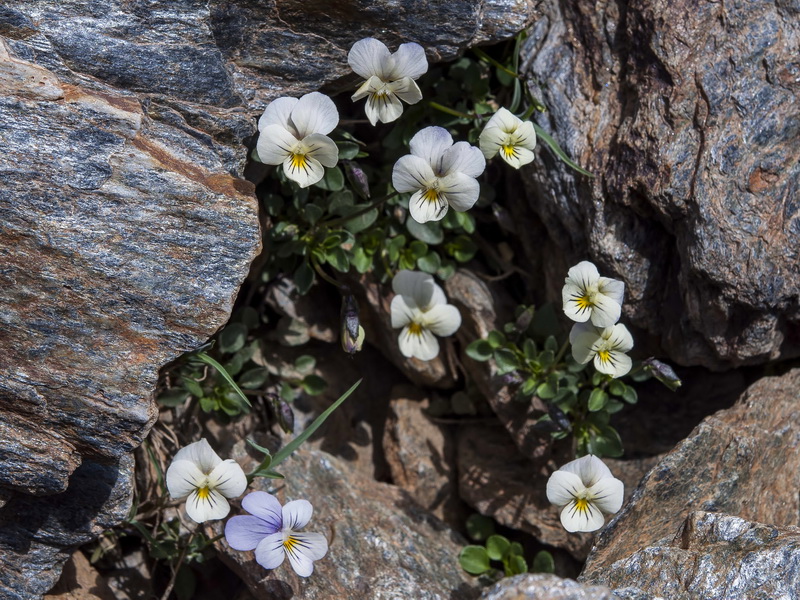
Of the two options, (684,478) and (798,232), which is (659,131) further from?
(684,478)

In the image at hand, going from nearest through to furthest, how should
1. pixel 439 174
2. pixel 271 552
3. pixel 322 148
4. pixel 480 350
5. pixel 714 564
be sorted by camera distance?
pixel 714 564, pixel 271 552, pixel 322 148, pixel 439 174, pixel 480 350

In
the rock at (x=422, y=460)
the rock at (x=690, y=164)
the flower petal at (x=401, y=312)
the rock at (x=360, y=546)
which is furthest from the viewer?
the rock at (x=422, y=460)

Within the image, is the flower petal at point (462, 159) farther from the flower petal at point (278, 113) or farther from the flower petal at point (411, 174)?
the flower petal at point (278, 113)

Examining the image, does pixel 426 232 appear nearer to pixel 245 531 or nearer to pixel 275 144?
pixel 275 144

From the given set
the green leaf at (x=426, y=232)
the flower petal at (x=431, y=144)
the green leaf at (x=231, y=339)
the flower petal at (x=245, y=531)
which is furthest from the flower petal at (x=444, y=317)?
the flower petal at (x=245, y=531)

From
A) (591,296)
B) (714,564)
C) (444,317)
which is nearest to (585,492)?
(714,564)

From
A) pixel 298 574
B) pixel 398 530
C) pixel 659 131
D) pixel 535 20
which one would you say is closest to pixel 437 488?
pixel 398 530

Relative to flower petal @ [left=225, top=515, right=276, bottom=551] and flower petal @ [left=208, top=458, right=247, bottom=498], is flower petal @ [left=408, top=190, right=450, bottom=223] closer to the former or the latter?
flower petal @ [left=208, top=458, right=247, bottom=498]
